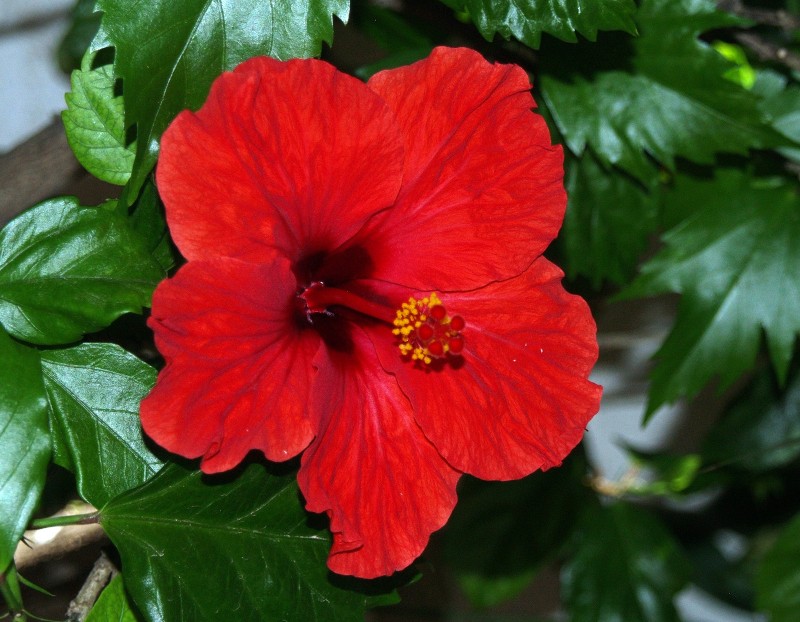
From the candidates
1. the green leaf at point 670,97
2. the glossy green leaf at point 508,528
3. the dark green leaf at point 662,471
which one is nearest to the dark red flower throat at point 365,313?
the green leaf at point 670,97

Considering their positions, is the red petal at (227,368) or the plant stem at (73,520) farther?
the plant stem at (73,520)

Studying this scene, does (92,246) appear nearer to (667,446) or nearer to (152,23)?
(152,23)

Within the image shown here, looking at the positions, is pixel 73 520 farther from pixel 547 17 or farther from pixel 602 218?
pixel 602 218

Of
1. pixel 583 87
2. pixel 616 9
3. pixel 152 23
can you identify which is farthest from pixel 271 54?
pixel 583 87

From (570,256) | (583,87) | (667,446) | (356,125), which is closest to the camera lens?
(356,125)

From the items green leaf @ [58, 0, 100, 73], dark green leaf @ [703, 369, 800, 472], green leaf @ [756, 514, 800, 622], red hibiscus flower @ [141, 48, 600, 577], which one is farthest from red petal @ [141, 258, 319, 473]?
green leaf @ [756, 514, 800, 622]

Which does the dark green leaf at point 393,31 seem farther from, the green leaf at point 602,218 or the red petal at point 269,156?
the red petal at point 269,156
